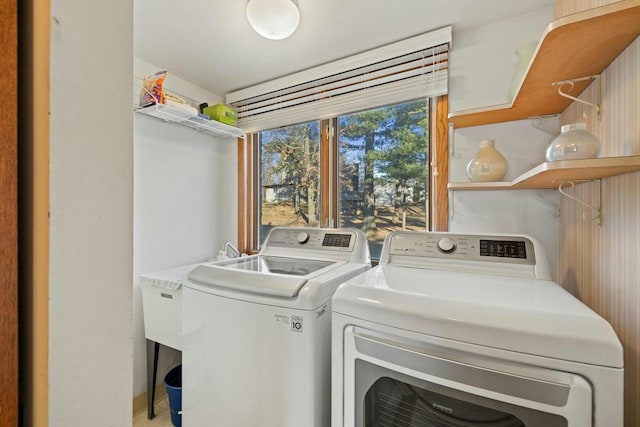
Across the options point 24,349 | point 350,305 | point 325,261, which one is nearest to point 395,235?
point 325,261

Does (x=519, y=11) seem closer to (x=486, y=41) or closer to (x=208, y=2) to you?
(x=486, y=41)

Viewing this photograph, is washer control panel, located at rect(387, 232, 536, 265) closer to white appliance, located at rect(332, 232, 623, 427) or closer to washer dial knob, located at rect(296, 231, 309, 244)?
white appliance, located at rect(332, 232, 623, 427)

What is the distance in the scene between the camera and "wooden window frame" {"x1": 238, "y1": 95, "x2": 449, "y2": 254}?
1.77 m

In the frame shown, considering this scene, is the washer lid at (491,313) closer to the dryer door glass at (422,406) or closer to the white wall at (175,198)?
the dryer door glass at (422,406)

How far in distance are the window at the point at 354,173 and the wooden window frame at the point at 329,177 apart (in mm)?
11

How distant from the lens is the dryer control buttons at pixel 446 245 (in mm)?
1342

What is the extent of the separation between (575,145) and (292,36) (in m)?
1.59

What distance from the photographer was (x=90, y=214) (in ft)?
1.54

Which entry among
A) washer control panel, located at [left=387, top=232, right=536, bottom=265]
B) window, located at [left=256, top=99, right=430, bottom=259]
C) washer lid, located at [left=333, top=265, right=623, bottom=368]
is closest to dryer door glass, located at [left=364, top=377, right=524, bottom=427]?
washer lid, located at [left=333, top=265, right=623, bottom=368]

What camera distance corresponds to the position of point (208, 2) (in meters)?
1.51

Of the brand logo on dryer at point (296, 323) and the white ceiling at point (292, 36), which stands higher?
the white ceiling at point (292, 36)

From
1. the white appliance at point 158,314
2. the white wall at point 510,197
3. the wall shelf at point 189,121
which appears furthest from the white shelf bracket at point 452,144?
the white appliance at point 158,314

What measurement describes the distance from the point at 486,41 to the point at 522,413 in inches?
71.1

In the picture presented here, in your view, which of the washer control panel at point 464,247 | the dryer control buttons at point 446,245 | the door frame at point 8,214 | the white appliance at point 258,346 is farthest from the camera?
the dryer control buttons at point 446,245
